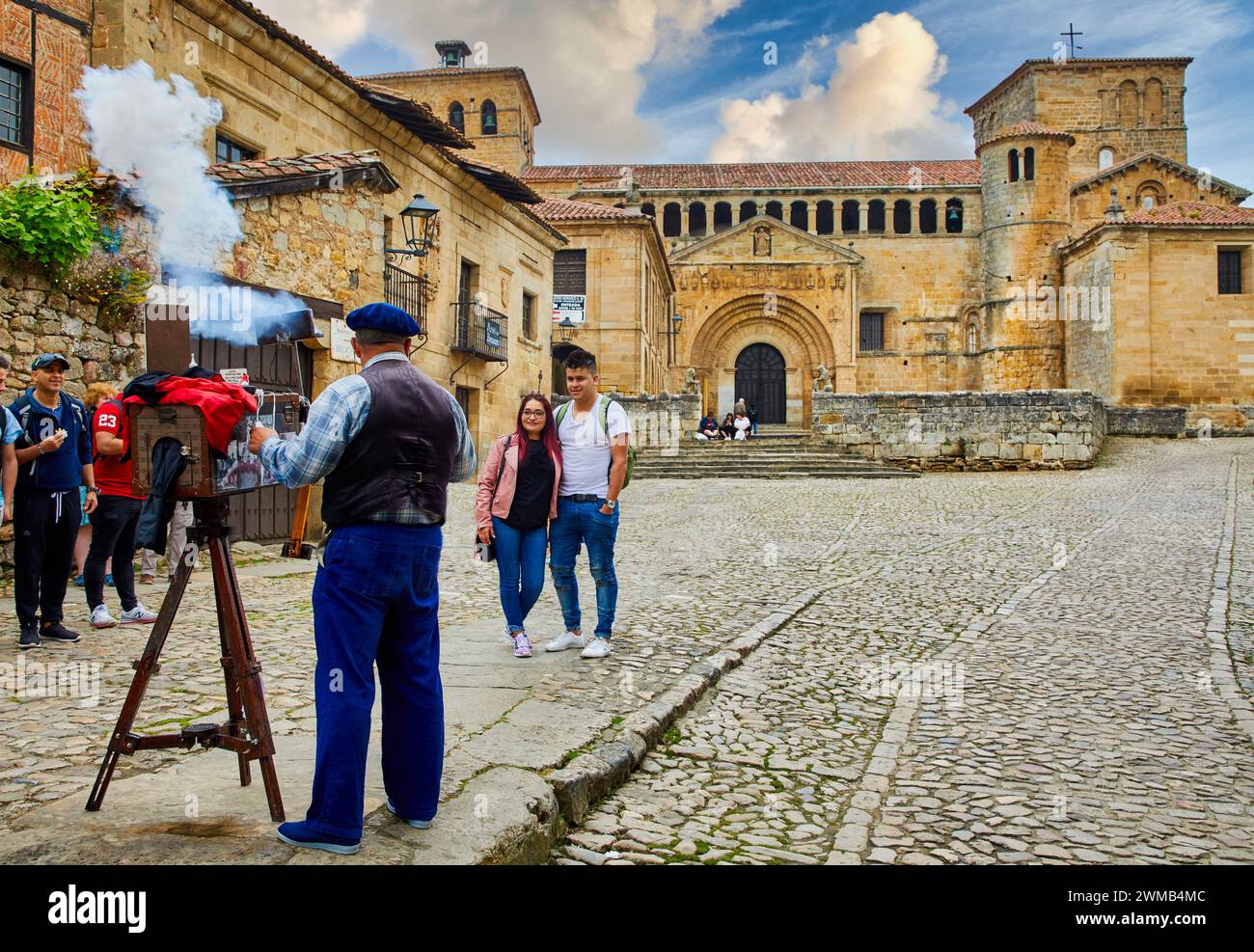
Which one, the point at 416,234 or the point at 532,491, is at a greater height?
the point at 416,234

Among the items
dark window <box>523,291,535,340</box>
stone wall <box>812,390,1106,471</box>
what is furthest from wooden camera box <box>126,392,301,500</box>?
dark window <box>523,291,535,340</box>

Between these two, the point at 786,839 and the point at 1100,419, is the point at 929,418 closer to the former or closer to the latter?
the point at 1100,419

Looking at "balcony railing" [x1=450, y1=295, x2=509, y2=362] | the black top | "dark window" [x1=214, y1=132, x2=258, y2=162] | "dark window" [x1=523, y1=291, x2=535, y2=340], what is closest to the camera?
the black top

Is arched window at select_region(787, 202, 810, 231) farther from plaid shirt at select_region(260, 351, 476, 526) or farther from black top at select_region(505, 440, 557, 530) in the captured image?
plaid shirt at select_region(260, 351, 476, 526)

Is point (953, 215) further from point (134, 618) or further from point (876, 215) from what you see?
point (134, 618)

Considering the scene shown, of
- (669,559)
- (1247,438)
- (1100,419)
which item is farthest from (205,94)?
(1247,438)

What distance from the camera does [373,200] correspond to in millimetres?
10805

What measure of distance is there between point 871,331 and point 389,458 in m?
44.1

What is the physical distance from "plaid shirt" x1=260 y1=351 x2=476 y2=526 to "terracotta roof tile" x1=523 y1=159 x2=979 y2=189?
41.9 metres

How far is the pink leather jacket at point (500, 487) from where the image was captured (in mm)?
5781

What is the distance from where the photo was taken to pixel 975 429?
21.7 m

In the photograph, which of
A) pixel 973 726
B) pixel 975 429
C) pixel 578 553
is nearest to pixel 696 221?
pixel 975 429

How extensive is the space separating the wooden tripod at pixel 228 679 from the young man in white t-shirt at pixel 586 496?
9.37ft

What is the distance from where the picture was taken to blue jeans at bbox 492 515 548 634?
5.75 meters
